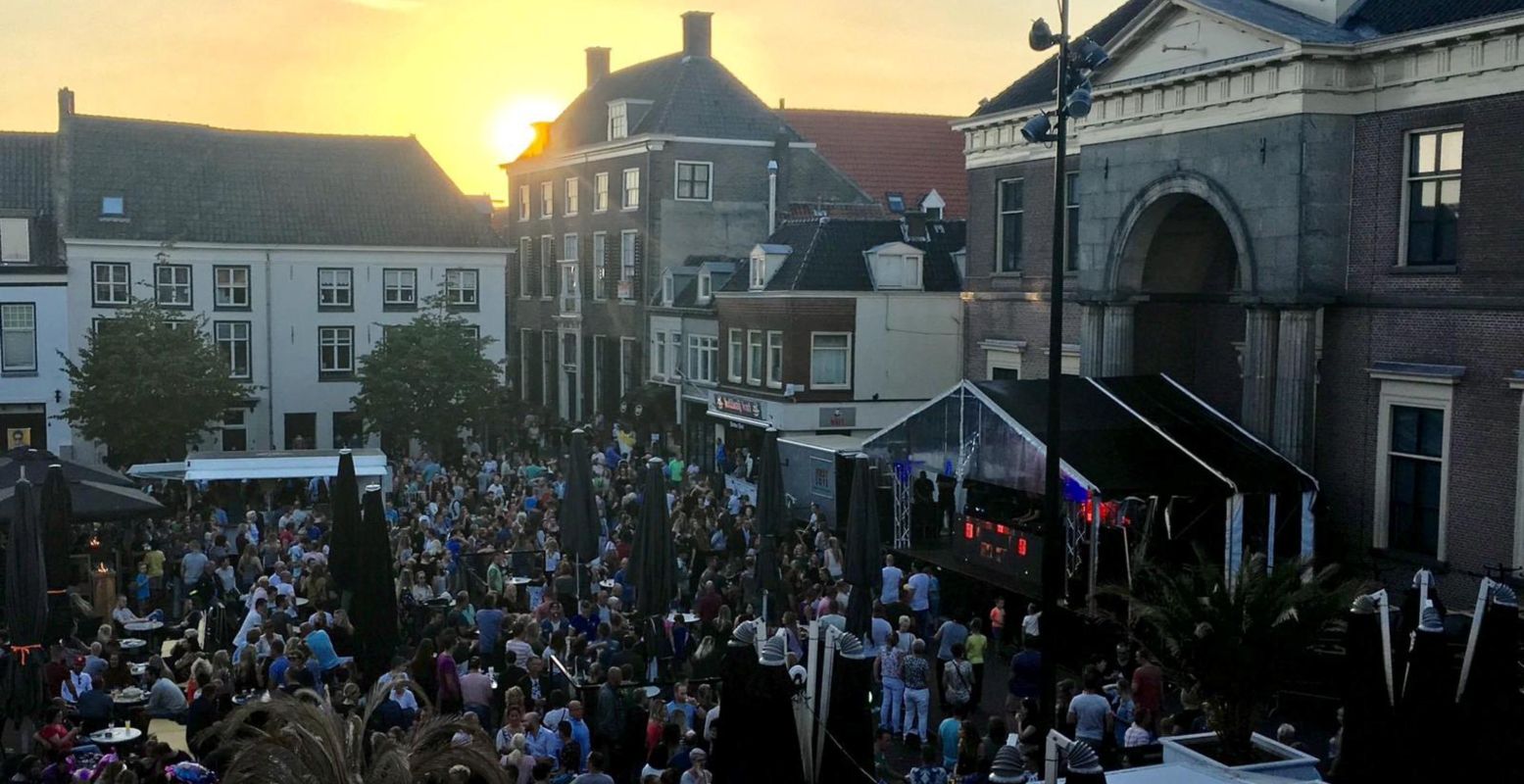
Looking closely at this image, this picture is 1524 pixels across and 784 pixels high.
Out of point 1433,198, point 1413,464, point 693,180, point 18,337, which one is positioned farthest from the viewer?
point 693,180

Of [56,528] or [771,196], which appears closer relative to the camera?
[56,528]

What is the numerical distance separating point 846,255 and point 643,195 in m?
12.7

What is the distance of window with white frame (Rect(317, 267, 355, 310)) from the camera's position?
5006cm

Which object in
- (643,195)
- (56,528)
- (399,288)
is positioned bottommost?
(56,528)

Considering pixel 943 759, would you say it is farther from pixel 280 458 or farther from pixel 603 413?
pixel 603 413

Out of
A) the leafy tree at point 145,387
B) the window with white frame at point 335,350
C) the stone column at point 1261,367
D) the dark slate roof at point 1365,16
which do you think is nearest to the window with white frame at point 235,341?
the window with white frame at point 335,350

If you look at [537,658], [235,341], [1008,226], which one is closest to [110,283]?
[235,341]

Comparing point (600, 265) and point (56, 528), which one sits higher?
point (600, 265)

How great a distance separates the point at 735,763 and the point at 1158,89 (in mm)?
18638

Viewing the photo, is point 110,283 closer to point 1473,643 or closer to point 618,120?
point 618,120

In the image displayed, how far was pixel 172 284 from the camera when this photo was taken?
48125mm

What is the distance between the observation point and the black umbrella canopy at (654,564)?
1895cm

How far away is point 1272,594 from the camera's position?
12.6 m

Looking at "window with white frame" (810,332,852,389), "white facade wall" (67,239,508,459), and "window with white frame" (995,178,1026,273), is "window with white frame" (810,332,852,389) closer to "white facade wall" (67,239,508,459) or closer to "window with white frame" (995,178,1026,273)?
"window with white frame" (995,178,1026,273)
